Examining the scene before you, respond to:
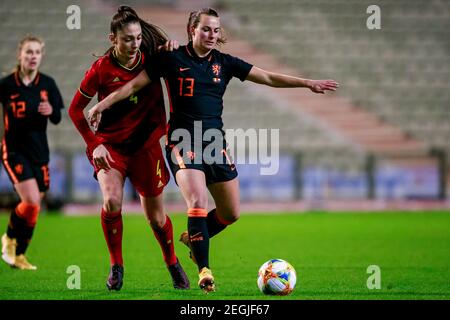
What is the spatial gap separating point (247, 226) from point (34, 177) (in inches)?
251

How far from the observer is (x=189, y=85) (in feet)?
21.9

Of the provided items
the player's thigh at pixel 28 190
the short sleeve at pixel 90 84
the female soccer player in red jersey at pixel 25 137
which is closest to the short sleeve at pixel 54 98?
the female soccer player in red jersey at pixel 25 137

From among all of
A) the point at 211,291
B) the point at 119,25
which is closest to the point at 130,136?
the point at 119,25

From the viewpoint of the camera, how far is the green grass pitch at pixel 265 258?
21.8 ft

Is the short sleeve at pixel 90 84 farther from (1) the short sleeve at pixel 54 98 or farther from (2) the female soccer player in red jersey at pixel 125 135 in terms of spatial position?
(1) the short sleeve at pixel 54 98

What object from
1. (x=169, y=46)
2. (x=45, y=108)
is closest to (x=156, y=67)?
(x=169, y=46)

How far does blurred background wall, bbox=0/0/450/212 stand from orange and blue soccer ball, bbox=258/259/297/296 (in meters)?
14.5

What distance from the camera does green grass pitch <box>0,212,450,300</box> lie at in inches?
262

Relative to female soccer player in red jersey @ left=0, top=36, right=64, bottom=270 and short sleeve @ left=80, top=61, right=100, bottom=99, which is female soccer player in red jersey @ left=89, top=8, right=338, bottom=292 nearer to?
short sleeve @ left=80, top=61, right=100, bottom=99

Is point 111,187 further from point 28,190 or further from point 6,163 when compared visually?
point 6,163

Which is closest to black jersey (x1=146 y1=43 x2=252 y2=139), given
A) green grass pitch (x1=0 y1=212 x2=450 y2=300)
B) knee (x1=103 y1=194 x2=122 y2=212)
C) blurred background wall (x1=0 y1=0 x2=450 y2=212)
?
knee (x1=103 y1=194 x2=122 y2=212)

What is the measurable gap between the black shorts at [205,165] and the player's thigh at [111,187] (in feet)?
1.44

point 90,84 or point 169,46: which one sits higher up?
point 169,46

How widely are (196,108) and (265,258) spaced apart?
3.39 m
